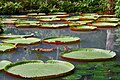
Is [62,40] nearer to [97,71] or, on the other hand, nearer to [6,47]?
[6,47]

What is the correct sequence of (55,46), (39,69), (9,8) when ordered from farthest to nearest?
(9,8)
(55,46)
(39,69)

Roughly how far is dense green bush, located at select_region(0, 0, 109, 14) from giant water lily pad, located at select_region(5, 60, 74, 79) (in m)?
9.77

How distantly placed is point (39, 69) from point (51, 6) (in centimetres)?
1080

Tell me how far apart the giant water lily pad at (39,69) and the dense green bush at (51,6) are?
9.77 m

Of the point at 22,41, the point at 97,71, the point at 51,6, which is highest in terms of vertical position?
the point at 51,6

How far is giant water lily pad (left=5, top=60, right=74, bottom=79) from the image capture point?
14.1 ft

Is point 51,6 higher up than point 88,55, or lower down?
higher up

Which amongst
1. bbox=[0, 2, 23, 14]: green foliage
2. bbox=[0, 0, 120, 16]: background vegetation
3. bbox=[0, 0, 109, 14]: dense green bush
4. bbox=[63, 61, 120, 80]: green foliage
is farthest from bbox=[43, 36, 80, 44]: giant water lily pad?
bbox=[0, 2, 23, 14]: green foliage

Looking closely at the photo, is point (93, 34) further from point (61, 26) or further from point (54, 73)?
point (54, 73)

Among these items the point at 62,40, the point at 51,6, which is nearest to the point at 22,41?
the point at 62,40

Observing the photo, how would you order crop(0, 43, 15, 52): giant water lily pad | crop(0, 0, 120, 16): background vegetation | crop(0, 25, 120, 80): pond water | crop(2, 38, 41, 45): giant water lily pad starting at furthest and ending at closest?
crop(0, 0, 120, 16): background vegetation
crop(2, 38, 41, 45): giant water lily pad
crop(0, 43, 15, 52): giant water lily pad
crop(0, 25, 120, 80): pond water

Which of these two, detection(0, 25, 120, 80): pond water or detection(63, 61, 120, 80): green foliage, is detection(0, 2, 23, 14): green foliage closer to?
detection(0, 25, 120, 80): pond water

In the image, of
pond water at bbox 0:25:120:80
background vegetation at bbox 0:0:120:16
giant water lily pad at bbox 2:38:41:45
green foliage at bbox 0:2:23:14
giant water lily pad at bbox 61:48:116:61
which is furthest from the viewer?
background vegetation at bbox 0:0:120:16

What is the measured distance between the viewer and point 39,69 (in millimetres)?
4523
